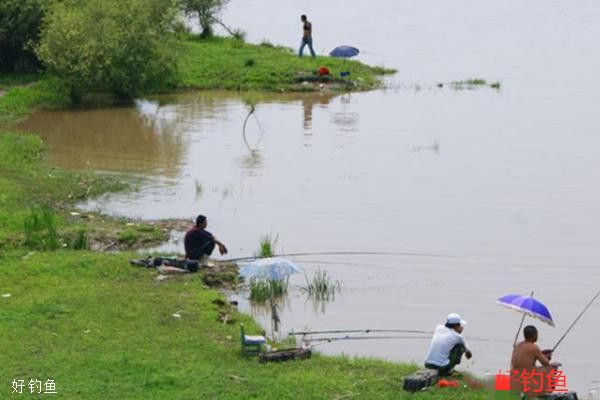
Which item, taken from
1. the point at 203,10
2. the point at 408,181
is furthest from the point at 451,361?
the point at 203,10

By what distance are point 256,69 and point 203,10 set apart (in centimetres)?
624

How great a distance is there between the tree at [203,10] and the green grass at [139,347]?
26723 mm

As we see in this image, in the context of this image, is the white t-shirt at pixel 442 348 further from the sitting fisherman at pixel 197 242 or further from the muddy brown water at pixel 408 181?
the sitting fisherman at pixel 197 242

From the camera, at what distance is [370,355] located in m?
14.6

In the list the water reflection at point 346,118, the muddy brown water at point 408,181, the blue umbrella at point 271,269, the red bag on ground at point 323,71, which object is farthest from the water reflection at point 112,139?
the blue umbrella at point 271,269

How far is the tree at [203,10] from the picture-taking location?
42.6m

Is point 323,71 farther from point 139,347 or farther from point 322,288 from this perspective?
point 139,347

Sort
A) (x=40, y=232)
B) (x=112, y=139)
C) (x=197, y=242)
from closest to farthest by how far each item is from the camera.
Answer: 1. (x=197, y=242)
2. (x=40, y=232)
3. (x=112, y=139)

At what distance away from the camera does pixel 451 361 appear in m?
12.5

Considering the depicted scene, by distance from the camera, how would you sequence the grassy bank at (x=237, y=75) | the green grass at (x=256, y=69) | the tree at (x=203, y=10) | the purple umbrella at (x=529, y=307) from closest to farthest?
the purple umbrella at (x=529, y=307)
the grassy bank at (x=237, y=75)
the green grass at (x=256, y=69)
the tree at (x=203, y=10)

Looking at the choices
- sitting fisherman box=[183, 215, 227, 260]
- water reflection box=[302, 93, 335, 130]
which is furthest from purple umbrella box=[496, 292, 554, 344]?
water reflection box=[302, 93, 335, 130]

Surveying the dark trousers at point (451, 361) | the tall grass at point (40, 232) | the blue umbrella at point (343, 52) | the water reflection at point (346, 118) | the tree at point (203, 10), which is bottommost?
the dark trousers at point (451, 361)

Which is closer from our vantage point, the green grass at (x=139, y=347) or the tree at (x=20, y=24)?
the green grass at (x=139, y=347)

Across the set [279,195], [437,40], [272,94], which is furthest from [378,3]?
[279,195]
